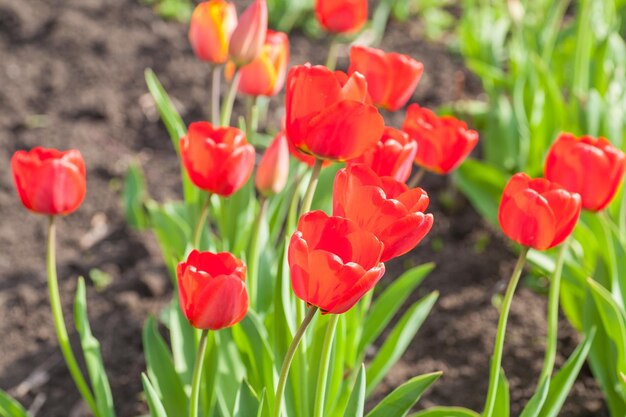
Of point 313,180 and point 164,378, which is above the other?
point 313,180

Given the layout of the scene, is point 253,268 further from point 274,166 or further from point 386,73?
point 386,73

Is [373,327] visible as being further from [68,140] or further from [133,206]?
[68,140]

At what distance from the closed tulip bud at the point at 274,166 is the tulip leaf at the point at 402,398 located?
40 centimetres

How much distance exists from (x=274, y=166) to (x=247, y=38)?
286mm

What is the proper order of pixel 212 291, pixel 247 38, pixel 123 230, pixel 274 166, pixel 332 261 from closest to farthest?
pixel 332 261 < pixel 212 291 < pixel 274 166 < pixel 247 38 < pixel 123 230

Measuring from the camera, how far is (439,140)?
1581 mm

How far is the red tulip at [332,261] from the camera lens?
107cm

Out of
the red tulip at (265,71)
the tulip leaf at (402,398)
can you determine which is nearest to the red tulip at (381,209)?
the tulip leaf at (402,398)

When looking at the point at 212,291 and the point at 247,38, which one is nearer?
the point at 212,291

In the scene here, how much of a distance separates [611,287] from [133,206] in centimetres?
125

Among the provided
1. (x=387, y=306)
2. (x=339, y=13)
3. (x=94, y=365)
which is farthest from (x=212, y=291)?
(x=339, y=13)

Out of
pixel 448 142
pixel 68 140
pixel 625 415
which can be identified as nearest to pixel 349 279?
pixel 448 142

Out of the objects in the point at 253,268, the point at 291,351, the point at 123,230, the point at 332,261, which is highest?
the point at 332,261

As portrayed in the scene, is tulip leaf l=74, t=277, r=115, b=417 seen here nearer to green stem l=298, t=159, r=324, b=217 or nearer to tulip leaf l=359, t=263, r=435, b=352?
green stem l=298, t=159, r=324, b=217
